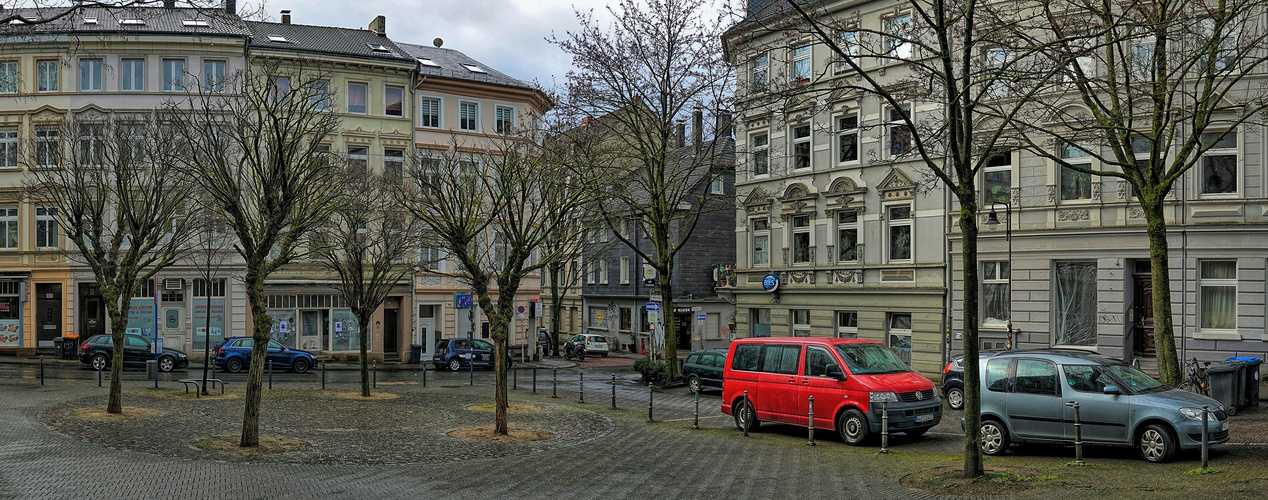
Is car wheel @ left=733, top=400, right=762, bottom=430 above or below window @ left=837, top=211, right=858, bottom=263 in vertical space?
below

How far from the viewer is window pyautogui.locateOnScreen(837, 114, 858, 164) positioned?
32719 millimetres

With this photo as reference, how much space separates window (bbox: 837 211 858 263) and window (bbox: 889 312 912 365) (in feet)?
8.43

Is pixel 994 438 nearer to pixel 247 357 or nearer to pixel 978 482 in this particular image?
pixel 978 482

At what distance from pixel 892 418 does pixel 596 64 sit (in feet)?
54.3

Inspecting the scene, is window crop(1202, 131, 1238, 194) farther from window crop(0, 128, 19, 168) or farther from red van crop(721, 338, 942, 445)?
window crop(0, 128, 19, 168)

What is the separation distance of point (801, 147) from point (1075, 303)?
11.4 metres

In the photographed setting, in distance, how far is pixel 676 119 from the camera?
2947 centimetres

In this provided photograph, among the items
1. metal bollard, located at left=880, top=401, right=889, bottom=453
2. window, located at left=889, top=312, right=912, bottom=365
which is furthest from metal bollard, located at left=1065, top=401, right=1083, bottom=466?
window, located at left=889, top=312, right=912, bottom=365

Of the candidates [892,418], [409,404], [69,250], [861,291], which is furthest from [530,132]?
[69,250]

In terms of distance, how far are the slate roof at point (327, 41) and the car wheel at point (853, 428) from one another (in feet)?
109

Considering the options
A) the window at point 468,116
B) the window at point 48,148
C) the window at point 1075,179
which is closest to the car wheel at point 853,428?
the window at point 1075,179

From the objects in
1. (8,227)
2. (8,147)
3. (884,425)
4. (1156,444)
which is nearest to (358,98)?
(8,147)

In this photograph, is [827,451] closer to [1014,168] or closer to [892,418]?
[892,418]

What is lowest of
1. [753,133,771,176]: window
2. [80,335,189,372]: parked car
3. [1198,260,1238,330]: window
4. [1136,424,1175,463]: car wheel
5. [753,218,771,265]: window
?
[80,335,189,372]: parked car
